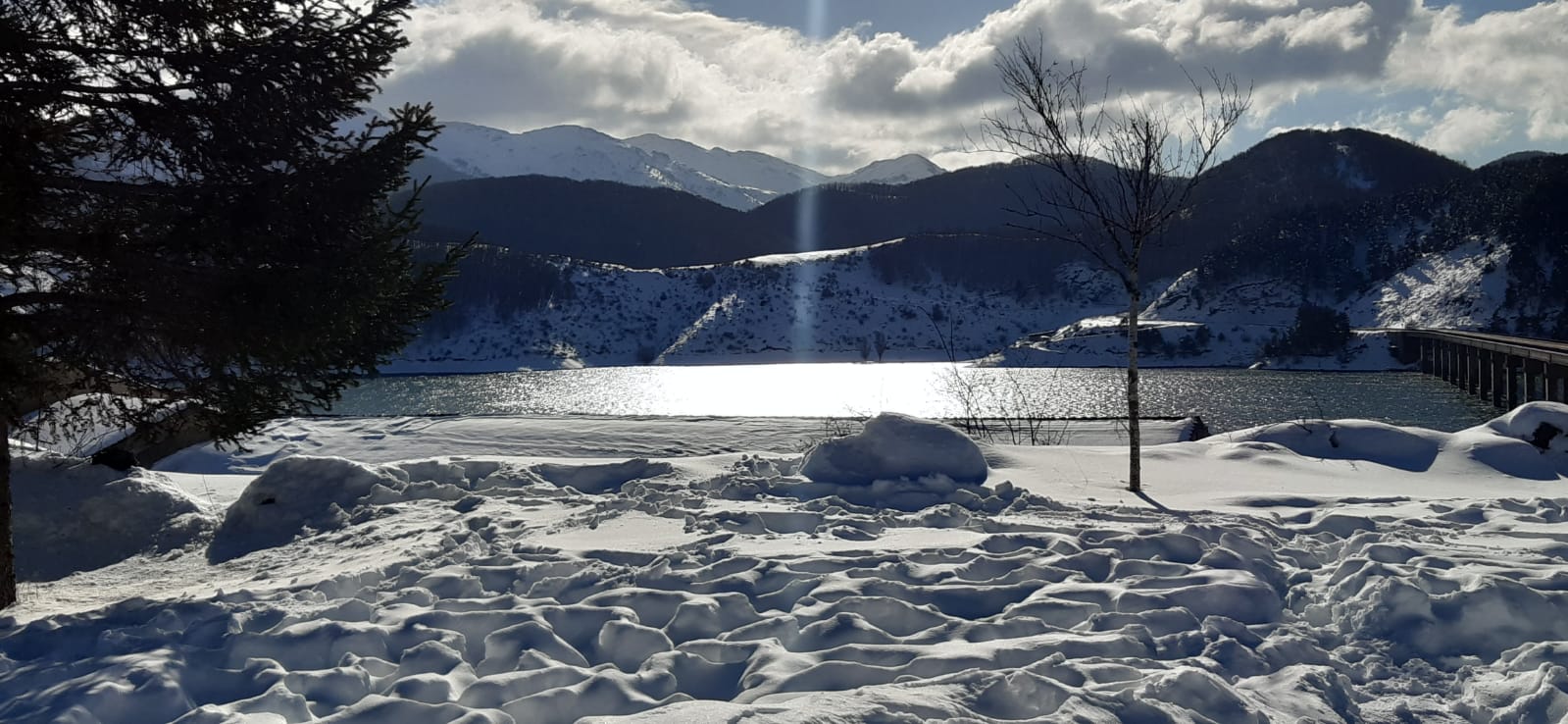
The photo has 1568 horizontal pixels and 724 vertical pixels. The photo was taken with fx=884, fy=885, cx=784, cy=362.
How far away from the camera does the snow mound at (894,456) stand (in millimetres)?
9852

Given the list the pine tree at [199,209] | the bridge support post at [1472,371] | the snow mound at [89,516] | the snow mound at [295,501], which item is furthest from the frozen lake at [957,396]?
the pine tree at [199,209]

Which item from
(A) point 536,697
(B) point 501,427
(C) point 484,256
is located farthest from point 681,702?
(C) point 484,256

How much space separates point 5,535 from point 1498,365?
2729 inches

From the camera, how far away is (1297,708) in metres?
4.27

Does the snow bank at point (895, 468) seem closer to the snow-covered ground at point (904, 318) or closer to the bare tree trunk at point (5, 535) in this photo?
the bare tree trunk at point (5, 535)

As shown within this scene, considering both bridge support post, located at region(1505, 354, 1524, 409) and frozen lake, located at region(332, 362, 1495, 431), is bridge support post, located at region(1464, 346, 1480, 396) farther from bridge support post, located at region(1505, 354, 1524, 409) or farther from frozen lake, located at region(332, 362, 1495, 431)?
bridge support post, located at region(1505, 354, 1524, 409)

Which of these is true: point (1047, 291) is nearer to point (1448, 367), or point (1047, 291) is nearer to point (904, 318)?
point (904, 318)

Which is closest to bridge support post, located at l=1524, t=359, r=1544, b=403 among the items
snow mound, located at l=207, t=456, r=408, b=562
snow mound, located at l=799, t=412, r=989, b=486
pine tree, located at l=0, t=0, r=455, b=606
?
snow mound, located at l=799, t=412, r=989, b=486

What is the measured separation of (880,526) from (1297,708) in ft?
12.9

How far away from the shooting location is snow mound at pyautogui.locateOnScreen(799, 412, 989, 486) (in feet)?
32.3

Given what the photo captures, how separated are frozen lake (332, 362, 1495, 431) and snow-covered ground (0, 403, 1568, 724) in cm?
2392

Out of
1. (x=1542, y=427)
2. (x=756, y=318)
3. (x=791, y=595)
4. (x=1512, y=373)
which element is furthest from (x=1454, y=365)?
(x=756, y=318)

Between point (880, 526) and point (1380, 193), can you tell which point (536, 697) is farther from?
point (1380, 193)

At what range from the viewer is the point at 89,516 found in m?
9.66
